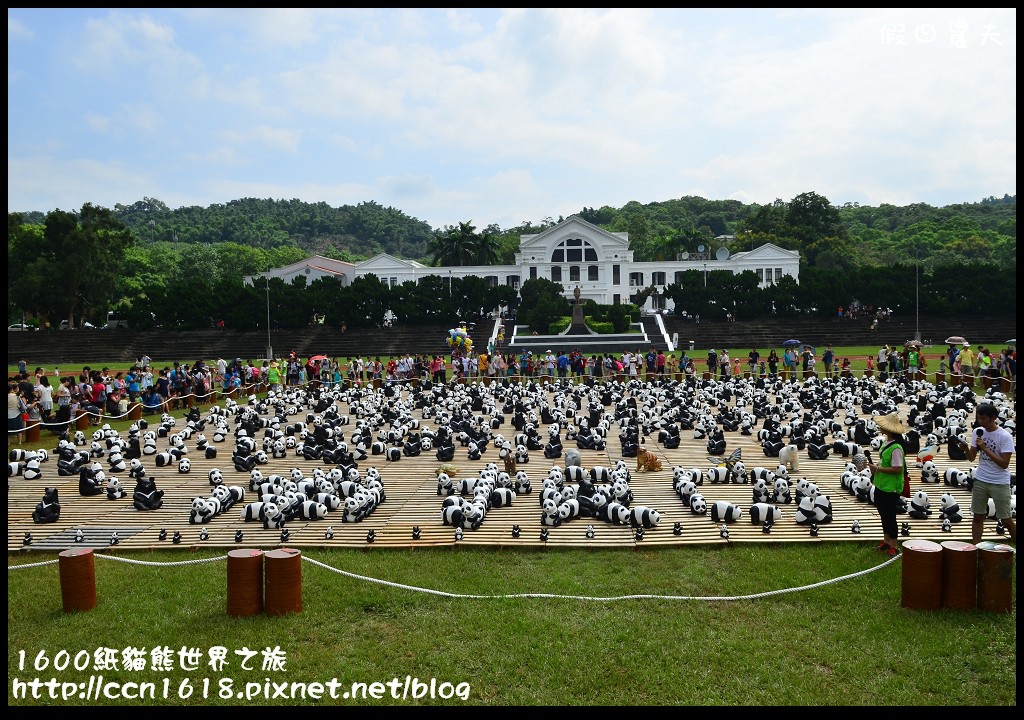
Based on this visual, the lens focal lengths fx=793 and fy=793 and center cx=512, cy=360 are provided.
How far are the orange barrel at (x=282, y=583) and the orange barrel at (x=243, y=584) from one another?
0.32ft

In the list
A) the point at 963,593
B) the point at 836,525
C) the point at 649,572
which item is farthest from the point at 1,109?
the point at 836,525

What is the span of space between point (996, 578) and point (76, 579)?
9501 mm

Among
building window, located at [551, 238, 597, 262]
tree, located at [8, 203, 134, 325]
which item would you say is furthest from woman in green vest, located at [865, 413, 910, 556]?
building window, located at [551, 238, 597, 262]

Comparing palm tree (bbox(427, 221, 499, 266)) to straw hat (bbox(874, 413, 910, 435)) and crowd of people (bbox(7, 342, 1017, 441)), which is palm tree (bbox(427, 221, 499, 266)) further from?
straw hat (bbox(874, 413, 910, 435))

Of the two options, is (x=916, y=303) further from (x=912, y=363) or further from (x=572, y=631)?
(x=572, y=631)

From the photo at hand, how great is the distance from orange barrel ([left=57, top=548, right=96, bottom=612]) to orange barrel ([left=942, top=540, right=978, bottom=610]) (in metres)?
8.95

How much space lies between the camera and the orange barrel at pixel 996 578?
7820 mm

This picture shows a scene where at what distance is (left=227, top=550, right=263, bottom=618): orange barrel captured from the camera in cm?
822

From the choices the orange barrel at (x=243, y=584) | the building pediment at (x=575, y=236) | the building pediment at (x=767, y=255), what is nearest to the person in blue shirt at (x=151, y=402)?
the orange barrel at (x=243, y=584)

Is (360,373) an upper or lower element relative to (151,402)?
upper

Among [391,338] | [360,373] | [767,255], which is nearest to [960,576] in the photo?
[360,373]

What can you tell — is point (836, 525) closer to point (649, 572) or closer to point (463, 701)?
point (649, 572)

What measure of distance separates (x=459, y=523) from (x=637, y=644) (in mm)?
4405

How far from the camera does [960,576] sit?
313 inches
